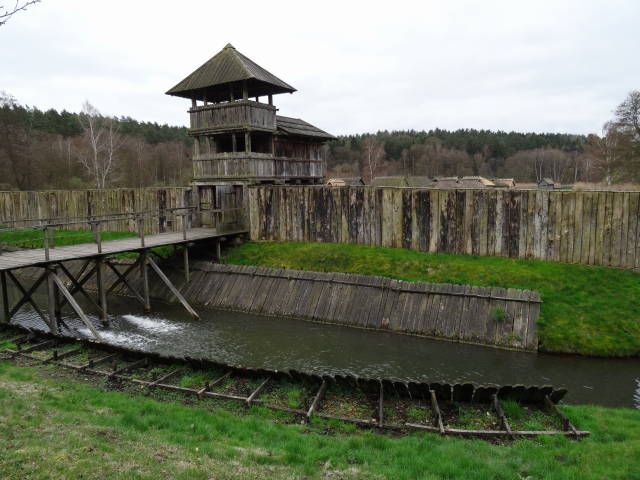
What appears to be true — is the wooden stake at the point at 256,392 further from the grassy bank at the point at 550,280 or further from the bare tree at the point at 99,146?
the bare tree at the point at 99,146

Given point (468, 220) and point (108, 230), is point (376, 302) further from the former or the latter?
point (108, 230)

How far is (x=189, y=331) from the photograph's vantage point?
16.5m

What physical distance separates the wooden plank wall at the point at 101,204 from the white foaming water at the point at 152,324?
809 centimetres

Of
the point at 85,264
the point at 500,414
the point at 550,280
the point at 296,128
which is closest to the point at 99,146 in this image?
the point at 296,128

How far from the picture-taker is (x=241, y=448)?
731 centimetres

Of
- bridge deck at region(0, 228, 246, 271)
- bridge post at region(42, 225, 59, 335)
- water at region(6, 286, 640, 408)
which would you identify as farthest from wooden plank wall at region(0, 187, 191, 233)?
water at region(6, 286, 640, 408)

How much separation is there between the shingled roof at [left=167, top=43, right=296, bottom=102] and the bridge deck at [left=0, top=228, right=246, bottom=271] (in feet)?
26.3

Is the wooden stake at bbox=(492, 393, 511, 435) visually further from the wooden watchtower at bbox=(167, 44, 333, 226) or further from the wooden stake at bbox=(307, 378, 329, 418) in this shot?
the wooden watchtower at bbox=(167, 44, 333, 226)

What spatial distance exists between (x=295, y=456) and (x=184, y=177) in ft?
224

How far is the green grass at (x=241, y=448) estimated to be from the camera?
20.9ft

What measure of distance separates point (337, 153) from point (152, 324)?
79.9m

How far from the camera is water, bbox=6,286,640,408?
40.0 ft

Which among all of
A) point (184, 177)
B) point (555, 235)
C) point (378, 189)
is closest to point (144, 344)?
point (378, 189)

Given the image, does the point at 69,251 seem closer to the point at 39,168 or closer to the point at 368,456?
the point at 368,456
